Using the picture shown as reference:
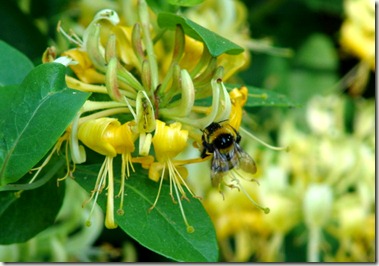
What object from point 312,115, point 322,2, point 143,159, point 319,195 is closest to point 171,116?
point 143,159

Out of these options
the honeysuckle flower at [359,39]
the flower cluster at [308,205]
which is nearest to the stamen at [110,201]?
the flower cluster at [308,205]

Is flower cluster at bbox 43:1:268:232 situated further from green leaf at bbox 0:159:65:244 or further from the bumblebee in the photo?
green leaf at bbox 0:159:65:244

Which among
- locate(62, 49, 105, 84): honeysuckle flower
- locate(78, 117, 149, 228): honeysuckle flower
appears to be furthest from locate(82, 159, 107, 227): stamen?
locate(62, 49, 105, 84): honeysuckle flower

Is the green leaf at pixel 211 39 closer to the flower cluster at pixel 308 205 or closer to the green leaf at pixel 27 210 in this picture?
Answer: the green leaf at pixel 27 210

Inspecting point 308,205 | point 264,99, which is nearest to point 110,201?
point 264,99

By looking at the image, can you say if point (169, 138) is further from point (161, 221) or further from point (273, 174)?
point (273, 174)

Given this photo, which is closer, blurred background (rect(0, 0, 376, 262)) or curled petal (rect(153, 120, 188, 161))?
curled petal (rect(153, 120, 188, 161))
